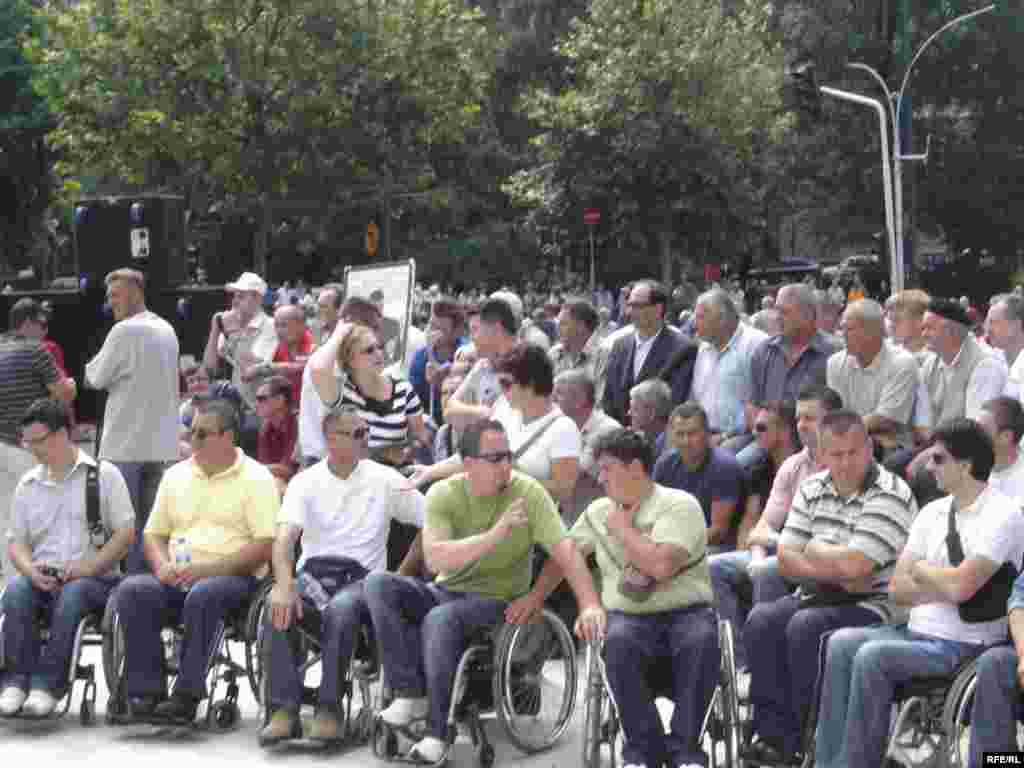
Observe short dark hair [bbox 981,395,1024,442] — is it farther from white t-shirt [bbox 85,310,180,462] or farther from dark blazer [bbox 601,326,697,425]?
white t-shirt [bbox 85,310,180,462]

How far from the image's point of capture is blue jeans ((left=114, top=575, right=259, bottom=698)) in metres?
9.34

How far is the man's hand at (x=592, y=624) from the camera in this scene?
324 inches

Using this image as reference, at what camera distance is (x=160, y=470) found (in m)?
12.2

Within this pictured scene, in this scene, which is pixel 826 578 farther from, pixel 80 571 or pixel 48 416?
Answer: pixel 48 416

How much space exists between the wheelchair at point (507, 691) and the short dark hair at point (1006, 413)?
2191 mm

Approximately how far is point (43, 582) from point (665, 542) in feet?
11.3

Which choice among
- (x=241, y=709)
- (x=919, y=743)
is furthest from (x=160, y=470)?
(x=919, y=743)

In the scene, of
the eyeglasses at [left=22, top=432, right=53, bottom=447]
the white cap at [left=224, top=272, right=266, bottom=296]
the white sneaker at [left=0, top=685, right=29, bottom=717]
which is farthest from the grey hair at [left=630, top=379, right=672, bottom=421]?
the white cap at [left=224, top=272, right=266, bottom=296]

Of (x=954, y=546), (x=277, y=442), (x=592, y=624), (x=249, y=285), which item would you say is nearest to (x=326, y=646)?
(x=592, y=624)

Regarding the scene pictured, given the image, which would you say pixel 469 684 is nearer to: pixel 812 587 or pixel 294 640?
pixel 294 640

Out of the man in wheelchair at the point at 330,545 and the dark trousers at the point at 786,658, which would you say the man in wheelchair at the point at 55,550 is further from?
the dark trousers at the point at 786,658

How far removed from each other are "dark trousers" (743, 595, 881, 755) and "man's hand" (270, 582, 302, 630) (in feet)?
7.16

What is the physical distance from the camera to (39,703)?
31.2 feet

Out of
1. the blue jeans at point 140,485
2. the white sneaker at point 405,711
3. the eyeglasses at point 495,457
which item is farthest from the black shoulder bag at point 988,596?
the blue jeans at point 140,485
